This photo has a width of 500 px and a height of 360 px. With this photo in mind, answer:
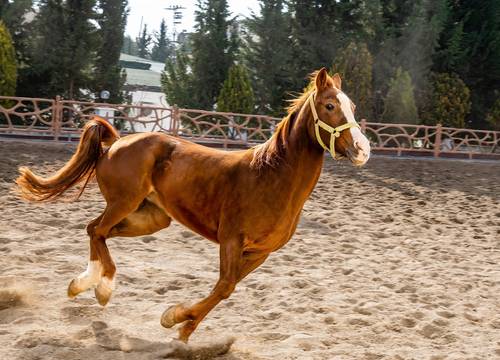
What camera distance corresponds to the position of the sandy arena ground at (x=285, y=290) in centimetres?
408

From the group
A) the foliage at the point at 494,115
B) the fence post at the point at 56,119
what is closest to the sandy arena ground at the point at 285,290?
the fence post at the point at 56,119

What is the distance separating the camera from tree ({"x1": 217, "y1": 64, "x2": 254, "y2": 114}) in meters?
19.9

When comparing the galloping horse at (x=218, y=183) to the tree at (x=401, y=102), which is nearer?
the galloping horse at (x=218, y=183)

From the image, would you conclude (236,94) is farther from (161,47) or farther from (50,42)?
(161,47)

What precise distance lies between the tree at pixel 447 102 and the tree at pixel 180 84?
9.21m

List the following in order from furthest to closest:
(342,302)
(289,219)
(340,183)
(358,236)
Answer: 1. (340,183)
2. (358,236)
3. (342,302)
4. (289,219)

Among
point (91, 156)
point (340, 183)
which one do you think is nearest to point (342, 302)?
point (91, 156)

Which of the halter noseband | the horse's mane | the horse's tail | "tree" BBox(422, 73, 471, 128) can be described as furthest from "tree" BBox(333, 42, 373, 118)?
the halter noseband

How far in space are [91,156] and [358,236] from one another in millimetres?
4838

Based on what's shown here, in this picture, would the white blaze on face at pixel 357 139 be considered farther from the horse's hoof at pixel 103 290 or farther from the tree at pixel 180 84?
the tree at pixel 180 84

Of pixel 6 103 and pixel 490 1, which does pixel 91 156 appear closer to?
pixel 6 103

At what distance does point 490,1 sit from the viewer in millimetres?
23641

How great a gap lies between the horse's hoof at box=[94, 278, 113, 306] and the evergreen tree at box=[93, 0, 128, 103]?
59.3 feet

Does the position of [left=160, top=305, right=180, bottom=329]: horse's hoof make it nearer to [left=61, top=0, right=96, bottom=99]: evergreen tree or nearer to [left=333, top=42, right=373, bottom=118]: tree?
[left=333, top=42, right=373, bottom=118]: tree
